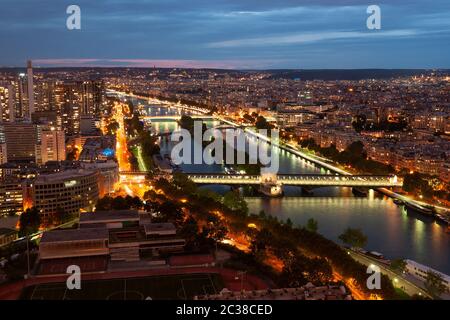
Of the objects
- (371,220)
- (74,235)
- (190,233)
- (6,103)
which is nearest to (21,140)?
(6,103)

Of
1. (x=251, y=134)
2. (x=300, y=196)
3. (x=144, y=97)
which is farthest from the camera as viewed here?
(x=144, y=97)

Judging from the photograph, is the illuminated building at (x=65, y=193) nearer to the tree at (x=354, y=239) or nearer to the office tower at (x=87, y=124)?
the tree at (x=354, y=239)

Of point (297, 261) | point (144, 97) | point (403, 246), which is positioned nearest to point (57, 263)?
point (297, 261)

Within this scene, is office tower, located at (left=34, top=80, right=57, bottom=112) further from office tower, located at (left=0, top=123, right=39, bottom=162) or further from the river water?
the river water

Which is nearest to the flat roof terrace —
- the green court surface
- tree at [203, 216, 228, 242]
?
the green court surface

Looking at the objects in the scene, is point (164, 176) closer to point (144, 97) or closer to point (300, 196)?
point (300, 196)

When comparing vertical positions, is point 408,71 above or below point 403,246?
above

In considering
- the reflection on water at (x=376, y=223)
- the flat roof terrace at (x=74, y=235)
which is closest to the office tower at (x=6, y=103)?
the reflection on water at (x=376, y=223)
